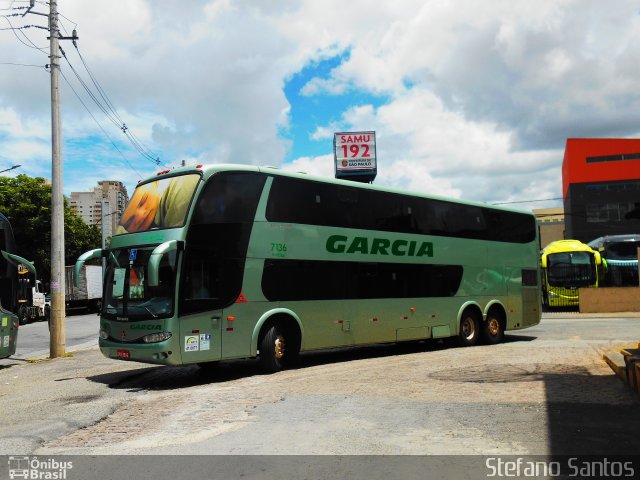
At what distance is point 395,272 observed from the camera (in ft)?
45.7

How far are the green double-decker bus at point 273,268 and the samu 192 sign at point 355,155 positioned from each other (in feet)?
116

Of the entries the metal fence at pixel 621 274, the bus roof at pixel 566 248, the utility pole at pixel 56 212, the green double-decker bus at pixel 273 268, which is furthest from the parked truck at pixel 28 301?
the metal fence at pixel 621 274

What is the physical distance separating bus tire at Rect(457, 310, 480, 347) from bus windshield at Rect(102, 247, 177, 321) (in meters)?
8.70

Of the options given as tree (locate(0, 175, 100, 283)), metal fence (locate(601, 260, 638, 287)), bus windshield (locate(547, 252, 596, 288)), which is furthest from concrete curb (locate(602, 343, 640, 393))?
tree (locate(0, 175, 100, 283))

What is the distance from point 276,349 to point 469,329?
6.92 meters

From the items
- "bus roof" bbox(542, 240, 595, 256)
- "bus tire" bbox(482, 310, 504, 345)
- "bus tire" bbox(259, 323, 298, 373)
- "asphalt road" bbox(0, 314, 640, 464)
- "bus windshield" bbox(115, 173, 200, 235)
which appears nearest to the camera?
"asphalt road" bbox(0, 314, 640, 464)

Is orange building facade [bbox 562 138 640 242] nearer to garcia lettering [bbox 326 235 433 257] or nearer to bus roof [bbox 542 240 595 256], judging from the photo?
bus roof [bbox 542 240 595 256]

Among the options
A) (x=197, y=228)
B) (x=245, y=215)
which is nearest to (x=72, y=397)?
(x=197, y=228)

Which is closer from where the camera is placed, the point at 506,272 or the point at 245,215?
the point at 245,215

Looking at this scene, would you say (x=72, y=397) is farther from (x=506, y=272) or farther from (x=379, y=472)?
(x=506, y=272)

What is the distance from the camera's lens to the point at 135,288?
10336mm

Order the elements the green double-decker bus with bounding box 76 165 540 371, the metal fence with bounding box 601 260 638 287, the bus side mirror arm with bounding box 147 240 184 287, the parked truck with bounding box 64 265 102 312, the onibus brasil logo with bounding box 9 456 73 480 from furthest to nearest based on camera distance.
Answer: the parked truck with bounding box 64 265 102 312, the metal fence with bounding box 601 260 638 287, the green double-decker bus with bounding box 76 165 540 371, the bus side mirror arm with bounding box 147 240 184 287, the onibus brasil logo with bounding box 9 456 73 480

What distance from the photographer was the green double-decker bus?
10.2m

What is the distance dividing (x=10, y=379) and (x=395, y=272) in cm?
861
